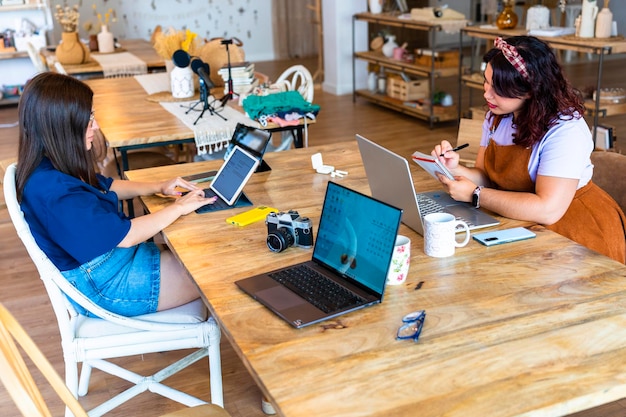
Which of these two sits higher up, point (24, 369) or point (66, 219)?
point (66, 219)

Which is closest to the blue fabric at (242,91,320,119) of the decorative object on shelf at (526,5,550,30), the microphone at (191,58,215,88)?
the microphone at (191,58,215,88)

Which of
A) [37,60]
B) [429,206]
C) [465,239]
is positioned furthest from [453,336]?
[37,60]

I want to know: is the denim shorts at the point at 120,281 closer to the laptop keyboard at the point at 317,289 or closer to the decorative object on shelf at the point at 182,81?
the laptop keyboard at the point at 317,289

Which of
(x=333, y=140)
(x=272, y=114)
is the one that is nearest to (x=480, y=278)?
(x=272, y=114)

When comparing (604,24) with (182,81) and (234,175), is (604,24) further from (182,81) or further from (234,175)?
(234,175)

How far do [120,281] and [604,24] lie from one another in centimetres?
383

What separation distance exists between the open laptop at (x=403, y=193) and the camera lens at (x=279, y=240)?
305 mm

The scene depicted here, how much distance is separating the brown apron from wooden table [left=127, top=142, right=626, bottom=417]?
10.4 inches

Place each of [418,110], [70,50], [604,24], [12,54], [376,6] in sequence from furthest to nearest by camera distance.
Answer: [12,54], [376,6], [418,110], [70,50], [604,24]

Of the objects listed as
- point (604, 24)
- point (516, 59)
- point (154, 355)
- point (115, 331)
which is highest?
point (516, 59)

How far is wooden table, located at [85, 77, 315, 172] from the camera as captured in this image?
10.5ft

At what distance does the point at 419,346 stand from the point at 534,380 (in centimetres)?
22

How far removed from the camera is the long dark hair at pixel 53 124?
1.95m

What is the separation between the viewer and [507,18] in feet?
17.5
